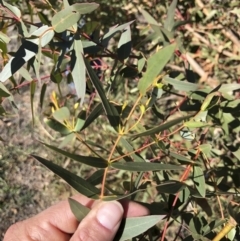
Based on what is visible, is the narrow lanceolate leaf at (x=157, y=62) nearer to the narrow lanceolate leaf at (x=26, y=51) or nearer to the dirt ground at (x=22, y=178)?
the narrow lanceolate leaf at (x=26, y=51)

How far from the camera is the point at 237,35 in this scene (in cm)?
169

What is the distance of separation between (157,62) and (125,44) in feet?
0.96

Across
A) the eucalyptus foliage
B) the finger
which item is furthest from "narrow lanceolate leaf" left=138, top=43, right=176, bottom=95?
the finger

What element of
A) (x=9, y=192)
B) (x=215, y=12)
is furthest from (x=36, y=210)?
(x=215, y=12)

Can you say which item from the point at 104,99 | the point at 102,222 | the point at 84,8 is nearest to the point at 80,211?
the point at 102,222

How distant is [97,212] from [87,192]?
123 millimetres

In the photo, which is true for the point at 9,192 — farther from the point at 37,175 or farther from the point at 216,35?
the point at 216,35

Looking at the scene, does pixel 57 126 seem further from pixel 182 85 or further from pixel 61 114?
pixel 182 85

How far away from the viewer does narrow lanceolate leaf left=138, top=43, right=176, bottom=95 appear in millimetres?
700

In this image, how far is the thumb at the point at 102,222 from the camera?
89 centimetres

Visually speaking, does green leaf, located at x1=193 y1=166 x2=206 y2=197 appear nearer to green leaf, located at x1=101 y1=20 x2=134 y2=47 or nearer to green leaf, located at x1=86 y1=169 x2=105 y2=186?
green leaf, located at x1=86 y1=169 x2=105 y2=186

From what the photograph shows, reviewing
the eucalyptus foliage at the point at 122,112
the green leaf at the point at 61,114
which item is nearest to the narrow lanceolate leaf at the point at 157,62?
the eucalyptus foliage at the point at 122,112

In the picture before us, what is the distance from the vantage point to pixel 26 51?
0.85 m

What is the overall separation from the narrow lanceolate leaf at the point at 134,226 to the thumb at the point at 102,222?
12 mm
